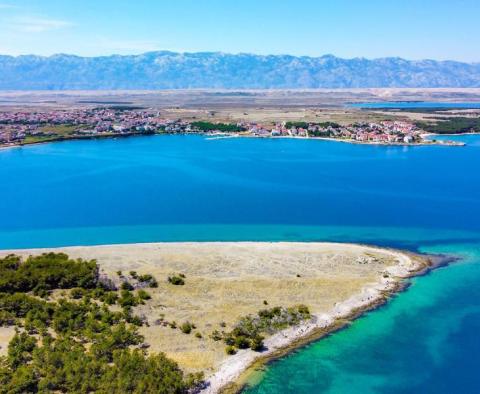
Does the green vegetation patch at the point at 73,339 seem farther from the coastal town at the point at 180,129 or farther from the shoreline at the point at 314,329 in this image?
the coastal town at the point at 180,129

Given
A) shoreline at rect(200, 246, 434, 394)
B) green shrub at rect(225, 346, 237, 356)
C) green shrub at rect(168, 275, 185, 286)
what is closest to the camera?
shoreline at rect(200, 246, 434, 394)

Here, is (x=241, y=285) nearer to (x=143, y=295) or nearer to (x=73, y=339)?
(x=143, y=295)

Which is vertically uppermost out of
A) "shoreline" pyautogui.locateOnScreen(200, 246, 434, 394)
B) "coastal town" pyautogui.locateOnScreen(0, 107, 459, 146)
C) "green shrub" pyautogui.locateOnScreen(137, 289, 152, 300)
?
"coastal town" pyautogui.locateOnScreen(0, 107, 459, 146)

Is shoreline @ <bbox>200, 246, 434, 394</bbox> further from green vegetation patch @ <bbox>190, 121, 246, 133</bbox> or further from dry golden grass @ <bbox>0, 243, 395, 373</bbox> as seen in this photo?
green vegetation patch @ <bbox>190, 121, 246, 133</bbox>

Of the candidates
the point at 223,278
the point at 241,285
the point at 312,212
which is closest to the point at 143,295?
the point at 223,278

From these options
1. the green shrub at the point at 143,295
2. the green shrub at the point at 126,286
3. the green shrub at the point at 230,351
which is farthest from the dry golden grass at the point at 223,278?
the green shrub at the point at 126,286

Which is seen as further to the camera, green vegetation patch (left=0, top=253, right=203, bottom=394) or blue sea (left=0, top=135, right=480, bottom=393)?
blue sea (left=0, top=135, right=480, bottom=393)

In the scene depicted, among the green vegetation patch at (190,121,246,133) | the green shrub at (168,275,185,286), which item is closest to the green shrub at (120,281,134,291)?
the green shrub at (168,275,185,286)
